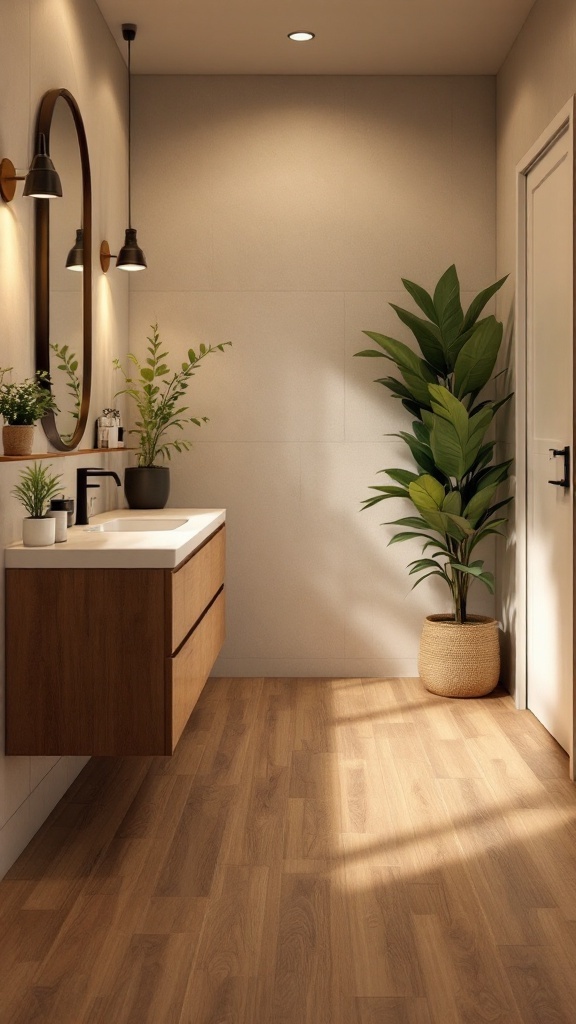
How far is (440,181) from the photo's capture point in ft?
15.0

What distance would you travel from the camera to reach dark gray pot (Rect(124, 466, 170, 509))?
13.5ft

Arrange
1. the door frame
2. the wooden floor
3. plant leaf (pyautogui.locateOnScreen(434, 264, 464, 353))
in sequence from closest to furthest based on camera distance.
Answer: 1. the wooden floor
2. the door frame
3. plant leaf (pyautogui.locateOnScreen(434, 264, 464, 353))

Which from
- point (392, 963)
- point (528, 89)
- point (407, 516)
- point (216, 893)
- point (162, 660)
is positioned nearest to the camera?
point (392, 963)

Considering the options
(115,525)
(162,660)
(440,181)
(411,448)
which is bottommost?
(162,660)

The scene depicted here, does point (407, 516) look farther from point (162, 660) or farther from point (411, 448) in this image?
point (162, 660)

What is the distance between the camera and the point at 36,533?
263 centimetres

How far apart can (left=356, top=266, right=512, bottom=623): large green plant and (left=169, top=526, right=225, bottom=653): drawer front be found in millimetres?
780

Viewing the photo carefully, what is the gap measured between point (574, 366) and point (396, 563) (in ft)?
5.34

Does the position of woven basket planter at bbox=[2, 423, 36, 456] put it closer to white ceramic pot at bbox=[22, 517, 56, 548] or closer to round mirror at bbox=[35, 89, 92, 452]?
white ceramic pot at bbox=[22, 517, 56, 548]

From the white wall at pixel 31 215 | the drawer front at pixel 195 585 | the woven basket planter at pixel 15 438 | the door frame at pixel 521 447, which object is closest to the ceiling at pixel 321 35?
the white wall at pixel 31 215

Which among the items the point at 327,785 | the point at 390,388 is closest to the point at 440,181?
the point at 390,388

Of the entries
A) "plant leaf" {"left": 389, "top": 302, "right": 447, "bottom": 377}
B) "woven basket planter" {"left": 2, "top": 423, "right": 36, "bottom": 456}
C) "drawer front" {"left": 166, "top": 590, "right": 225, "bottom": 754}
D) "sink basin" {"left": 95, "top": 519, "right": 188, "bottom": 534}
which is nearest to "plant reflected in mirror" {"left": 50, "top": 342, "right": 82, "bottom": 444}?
"sink basin" {"left": 95, "top": 519, "right": 188, "bottom": 534}

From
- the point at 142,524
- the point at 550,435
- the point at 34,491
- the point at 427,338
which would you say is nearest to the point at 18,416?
the point at 34,491

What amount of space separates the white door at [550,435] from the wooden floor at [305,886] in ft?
0.89
